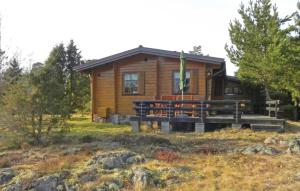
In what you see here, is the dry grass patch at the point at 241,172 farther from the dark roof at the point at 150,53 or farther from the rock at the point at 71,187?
the dark roof at the point at 150,53

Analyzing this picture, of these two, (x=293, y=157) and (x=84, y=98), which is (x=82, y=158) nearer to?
(x=293, y=157)

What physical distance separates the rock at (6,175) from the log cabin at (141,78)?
10608 mm

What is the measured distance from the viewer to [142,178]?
338 inches

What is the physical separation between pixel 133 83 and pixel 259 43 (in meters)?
9.67

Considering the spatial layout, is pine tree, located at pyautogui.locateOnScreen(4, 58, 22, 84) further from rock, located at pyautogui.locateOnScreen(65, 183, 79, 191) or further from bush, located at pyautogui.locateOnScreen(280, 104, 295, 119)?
bush, located at pyautogui.locateOnScreen(280, 104, 295, 119)

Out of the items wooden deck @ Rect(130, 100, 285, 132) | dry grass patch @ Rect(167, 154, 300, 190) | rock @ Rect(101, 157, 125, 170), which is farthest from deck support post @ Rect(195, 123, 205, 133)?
rock @ Rect(101, 157, 125, 170)

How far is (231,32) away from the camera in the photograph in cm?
2722

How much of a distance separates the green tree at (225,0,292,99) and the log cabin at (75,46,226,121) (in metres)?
4.79

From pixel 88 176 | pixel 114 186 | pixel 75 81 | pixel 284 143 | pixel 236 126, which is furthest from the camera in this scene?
pixel 75 81

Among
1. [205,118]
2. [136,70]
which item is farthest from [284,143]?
[136,70]

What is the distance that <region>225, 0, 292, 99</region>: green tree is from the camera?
23.7 m

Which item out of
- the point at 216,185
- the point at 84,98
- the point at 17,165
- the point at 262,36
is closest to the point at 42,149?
the point at 17,165

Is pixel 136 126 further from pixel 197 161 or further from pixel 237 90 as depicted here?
pixel 237 90

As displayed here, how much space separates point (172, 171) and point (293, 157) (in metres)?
3.47
